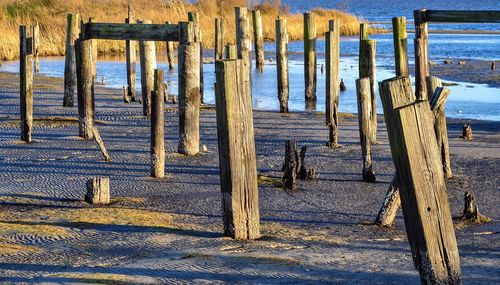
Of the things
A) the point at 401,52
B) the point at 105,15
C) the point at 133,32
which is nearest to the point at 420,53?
the point at 401,52

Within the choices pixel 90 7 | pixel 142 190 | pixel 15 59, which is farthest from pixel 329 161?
pixel 90 7

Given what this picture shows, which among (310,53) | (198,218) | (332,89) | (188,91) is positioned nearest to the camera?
(198,218)

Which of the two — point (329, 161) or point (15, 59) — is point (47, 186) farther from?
point (15, 59)

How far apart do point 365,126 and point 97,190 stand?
348cm

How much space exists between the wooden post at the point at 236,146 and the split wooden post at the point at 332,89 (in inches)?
222

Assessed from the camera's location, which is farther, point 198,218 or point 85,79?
point 85,79

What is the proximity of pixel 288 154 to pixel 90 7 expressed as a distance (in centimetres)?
3086

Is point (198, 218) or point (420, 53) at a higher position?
point (420, 53)

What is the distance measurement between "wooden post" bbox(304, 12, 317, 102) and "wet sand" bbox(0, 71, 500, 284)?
402cm

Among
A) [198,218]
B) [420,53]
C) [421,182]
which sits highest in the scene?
[420,53]

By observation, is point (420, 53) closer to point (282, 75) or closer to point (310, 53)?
point (282, 75)

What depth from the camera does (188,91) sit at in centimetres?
1180

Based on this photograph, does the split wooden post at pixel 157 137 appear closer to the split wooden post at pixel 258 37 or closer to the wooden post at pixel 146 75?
the wooden post at pixel 146 75

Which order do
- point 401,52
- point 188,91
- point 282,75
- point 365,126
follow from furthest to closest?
1. point 282,75
2. point 401,52
3. point 188,91
4. point 365,126
